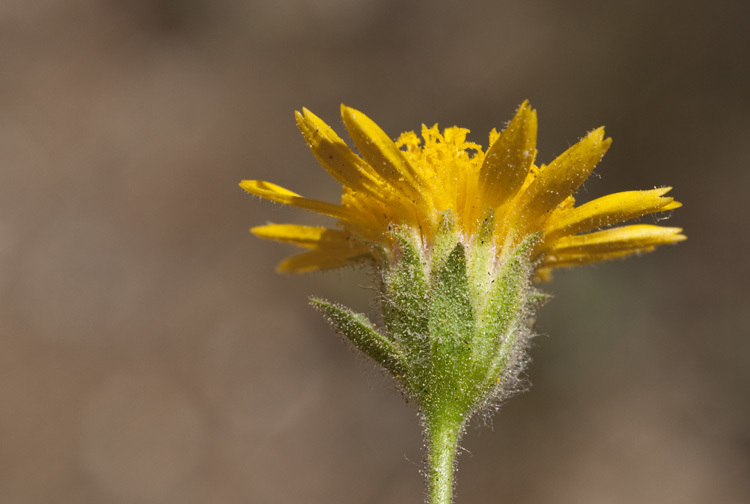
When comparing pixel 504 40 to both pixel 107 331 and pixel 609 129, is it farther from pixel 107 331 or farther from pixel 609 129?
pixel 107 331

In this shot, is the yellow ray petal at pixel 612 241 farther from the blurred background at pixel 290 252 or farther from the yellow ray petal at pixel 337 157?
the blurred background at pixel 290 252

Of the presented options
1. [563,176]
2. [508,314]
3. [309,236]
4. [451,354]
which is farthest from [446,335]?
[309,236]

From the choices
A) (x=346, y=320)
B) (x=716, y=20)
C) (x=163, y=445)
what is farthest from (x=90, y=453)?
(x=716, y=20)

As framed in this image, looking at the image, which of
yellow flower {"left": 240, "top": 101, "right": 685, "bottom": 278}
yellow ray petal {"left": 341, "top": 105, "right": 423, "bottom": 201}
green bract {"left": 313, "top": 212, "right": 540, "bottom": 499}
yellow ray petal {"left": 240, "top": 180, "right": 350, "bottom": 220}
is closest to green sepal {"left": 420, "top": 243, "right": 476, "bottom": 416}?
green bract {"left": 313, "top": 212, "right": 540, "bottom": 499}

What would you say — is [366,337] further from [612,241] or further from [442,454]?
[612,241]

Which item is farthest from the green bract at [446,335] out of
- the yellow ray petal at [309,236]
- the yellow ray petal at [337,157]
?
the yellow ray petal at [309,236]
